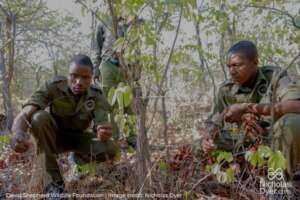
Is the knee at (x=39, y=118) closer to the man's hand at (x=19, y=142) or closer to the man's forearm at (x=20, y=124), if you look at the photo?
the man's forearm at (x=20, y=124)

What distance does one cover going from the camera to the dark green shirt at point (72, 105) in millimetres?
2627

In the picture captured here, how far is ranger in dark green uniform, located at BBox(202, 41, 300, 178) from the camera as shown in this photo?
2.06 metres

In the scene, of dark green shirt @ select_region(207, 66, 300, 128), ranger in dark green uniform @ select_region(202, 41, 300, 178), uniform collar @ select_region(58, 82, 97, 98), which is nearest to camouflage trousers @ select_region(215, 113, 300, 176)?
ranger in dark green uniform @ select_region(202, 41, 300, 178)

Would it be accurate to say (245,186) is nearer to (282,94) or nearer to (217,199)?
(217,199)

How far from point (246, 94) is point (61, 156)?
1741 mm

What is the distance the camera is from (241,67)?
247cm

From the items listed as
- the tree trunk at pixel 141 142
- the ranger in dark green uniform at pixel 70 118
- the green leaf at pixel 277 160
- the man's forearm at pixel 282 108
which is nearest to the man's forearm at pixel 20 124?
the ranger in dark green uniform at pixel 70 118

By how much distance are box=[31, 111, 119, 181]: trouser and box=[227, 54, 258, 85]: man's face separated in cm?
101

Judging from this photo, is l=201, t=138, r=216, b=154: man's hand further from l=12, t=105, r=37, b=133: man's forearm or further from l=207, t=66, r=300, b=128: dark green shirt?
l=12, t=105, r=37, b=133: man's forearm

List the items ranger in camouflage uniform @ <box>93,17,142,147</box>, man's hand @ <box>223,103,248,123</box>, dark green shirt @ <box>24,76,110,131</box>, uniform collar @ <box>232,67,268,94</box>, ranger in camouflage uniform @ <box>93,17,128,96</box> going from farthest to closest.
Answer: ranger in camouflage uniform @ <box>93,17,128,96</box>, ranger in camouflage uniform @ <box>93,17,142,147</box>, dark green shirt @ <box>24,76,110,131</box>, uniform collar @ <box>232,67,268,94</box>, man's hand @ <box>223,103,248,123</box>

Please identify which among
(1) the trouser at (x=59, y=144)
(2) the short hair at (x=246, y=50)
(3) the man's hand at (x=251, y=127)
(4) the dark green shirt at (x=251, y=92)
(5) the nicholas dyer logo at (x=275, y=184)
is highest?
(2) the short hair at (x=246, y=50)

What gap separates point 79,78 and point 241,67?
1155 mm

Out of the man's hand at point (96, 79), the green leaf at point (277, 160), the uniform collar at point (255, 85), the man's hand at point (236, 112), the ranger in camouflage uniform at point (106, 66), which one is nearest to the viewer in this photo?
the green leaf at point (277, 160)

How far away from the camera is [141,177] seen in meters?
1.99
